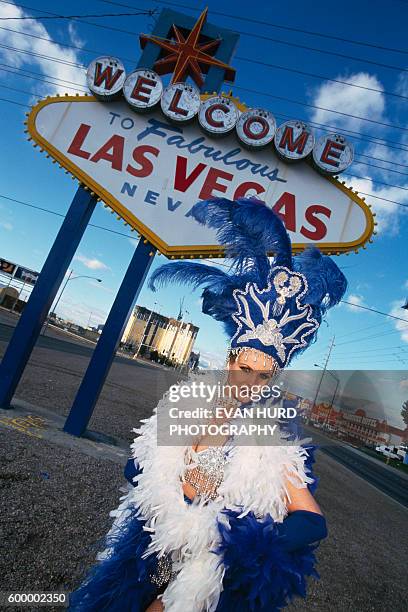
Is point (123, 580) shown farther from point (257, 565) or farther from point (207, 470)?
point (257, 565)

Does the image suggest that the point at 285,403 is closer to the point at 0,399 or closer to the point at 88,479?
the point at 88,479

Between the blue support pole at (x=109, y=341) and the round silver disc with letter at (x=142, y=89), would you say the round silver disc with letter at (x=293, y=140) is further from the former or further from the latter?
the blue support pole at (x=109, y=341)

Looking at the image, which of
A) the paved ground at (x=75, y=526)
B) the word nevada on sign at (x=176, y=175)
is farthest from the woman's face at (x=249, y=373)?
the word nevada on sign at (x=176, y=175)

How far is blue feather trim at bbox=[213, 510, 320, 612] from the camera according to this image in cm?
121

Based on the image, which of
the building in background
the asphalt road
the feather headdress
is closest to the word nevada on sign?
the feather headdress

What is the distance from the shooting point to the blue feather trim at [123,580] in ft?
5.15

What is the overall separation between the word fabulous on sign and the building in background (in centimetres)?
7359

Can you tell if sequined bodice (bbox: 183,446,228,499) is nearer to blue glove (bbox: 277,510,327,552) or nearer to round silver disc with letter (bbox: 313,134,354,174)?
blue glove (bbox: 277,510,327,552)

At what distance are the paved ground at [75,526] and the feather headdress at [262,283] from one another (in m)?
1.92

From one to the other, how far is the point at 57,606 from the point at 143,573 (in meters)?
0.83

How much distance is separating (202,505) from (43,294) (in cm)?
440

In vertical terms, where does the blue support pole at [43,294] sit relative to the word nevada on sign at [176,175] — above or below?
below

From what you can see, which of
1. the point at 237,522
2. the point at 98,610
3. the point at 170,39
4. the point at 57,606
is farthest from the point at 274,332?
the point at 170,39

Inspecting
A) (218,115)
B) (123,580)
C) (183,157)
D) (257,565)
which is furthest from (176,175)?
(257,565)
